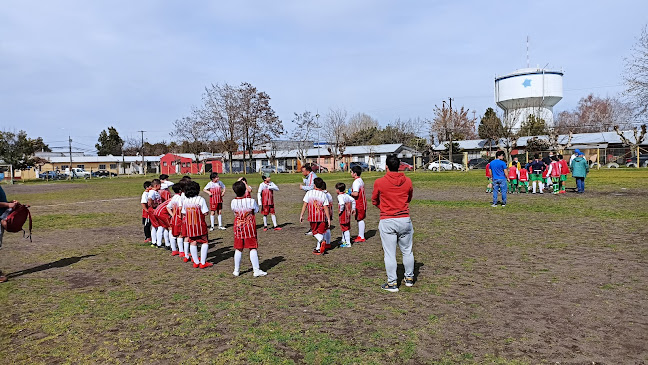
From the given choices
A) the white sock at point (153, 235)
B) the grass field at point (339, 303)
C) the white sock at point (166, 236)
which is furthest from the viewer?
the white sock at point (153, 235)

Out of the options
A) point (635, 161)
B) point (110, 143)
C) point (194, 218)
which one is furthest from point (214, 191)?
point (110, 143)

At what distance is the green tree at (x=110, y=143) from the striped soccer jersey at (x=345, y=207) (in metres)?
114

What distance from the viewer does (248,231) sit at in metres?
7.13

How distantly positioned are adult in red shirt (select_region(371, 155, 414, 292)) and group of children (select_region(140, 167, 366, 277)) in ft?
7.18

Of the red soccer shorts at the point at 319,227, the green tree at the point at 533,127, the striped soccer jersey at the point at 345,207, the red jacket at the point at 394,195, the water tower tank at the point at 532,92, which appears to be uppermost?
the water tower tank at the point at 532,92

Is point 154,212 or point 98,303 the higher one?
point 154,212

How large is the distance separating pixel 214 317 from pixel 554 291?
4453 millimetres

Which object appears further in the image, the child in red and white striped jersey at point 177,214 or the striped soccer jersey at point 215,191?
the striped soccer jersey at point 215,191

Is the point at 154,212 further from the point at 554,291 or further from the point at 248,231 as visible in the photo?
the point at 554,291

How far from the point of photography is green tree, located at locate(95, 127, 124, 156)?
371 ft

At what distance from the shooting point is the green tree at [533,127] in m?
63.3

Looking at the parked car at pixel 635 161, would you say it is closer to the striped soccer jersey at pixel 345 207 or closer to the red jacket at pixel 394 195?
the striped soccer jersey at pixel 345 207

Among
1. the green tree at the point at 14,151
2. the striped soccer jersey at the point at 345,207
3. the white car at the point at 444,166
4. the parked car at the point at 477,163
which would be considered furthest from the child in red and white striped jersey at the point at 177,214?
the green tree at the point at 14,151

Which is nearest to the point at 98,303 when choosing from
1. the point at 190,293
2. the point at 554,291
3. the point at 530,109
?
the point at 190,293
